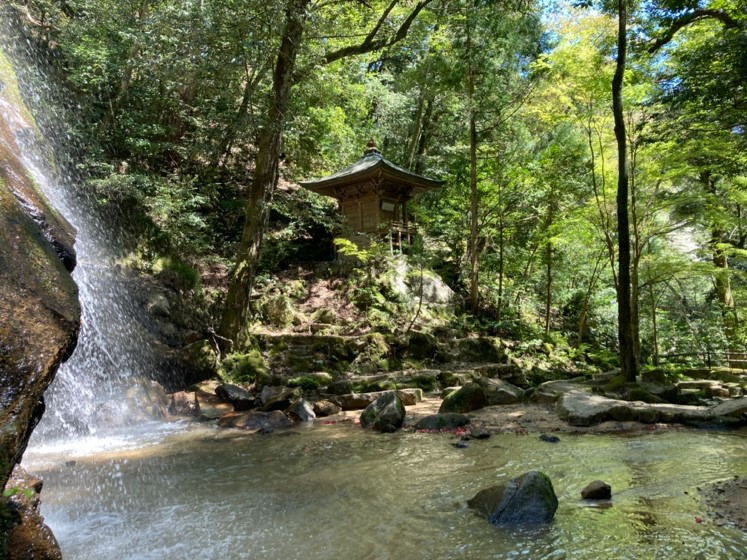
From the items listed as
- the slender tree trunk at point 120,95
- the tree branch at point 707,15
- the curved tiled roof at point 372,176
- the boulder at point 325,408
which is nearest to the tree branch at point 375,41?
the curved tiled roof at point 372,176

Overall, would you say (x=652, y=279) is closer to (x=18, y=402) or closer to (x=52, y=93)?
(x=18, y=402)

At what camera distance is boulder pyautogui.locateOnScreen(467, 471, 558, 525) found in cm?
366

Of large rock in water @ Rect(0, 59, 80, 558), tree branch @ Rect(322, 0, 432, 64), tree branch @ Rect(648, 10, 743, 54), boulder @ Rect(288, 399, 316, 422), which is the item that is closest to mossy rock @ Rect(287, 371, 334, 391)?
boulder @ Rect(288, 399, 316, 422)

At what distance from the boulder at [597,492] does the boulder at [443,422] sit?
3372 millimetres

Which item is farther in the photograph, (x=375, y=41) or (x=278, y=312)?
(x=278, y=312)

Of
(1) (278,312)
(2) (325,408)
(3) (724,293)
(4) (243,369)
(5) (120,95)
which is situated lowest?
(2) (325,408)

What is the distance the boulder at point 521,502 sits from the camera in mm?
3658

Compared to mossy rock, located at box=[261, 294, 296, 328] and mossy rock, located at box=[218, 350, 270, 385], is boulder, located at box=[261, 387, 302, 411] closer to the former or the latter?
mossy rock, located at box=[218, 350, 270, 385]

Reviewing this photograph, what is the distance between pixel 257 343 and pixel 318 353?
1747 millimetres

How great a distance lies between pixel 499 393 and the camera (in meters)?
9.62


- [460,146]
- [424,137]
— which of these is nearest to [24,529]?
[460,146]

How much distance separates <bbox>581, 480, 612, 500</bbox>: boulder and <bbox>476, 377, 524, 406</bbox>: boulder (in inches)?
207

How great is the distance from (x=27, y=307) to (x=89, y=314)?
816 centimetres

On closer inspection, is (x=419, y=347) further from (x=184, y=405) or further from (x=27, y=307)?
(x=27, y=307)
